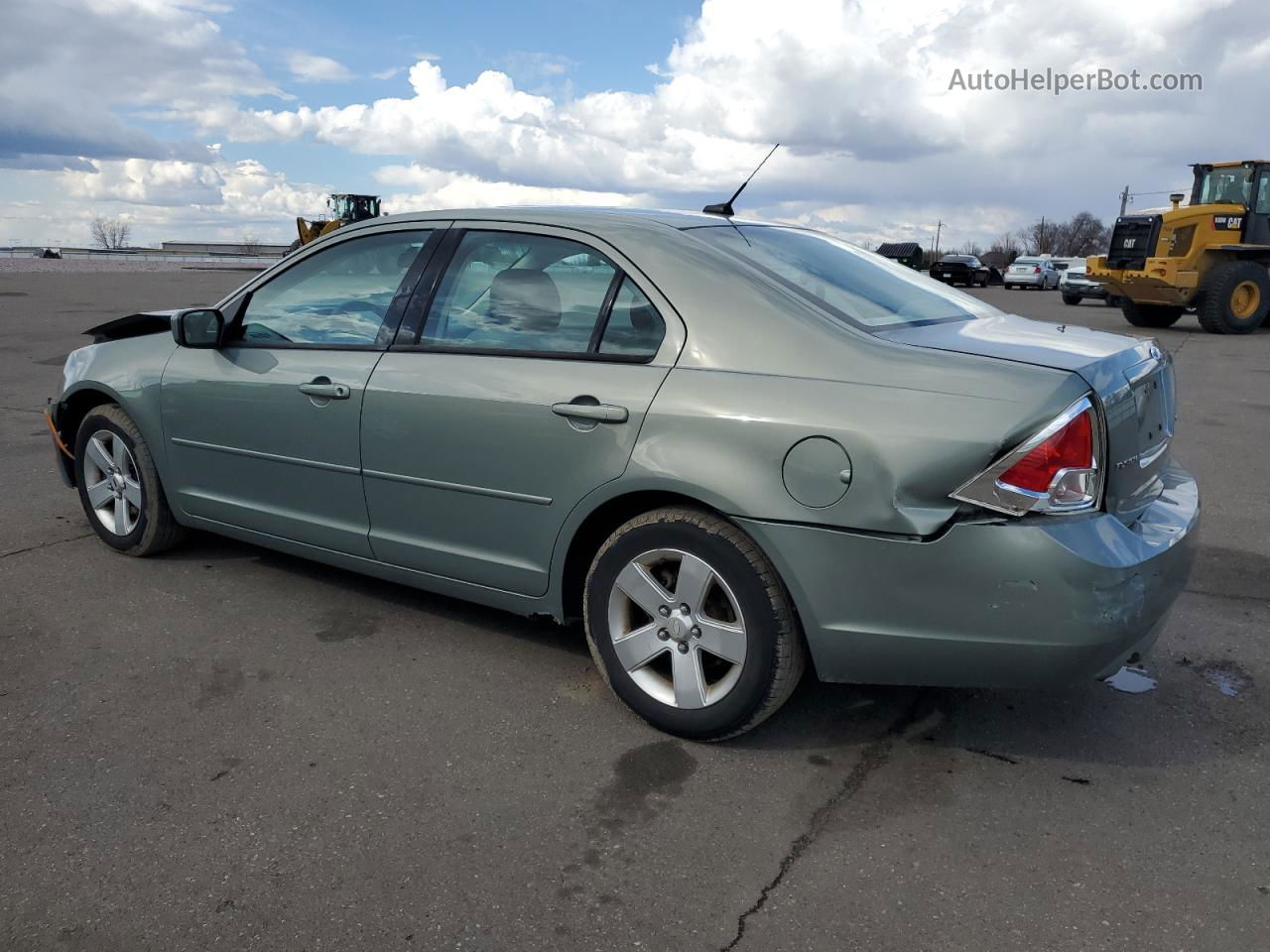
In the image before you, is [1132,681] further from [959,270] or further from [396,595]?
[959,270]

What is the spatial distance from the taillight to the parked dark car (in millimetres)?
41954

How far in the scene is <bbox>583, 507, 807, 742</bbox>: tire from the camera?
294 centimetres

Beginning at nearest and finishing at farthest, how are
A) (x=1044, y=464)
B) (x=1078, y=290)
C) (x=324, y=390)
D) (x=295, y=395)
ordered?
(x=1044, y=464), (x=324, y=390), (x=295, y=395), (x=1078, y=290)

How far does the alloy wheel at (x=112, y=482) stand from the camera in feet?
15.5

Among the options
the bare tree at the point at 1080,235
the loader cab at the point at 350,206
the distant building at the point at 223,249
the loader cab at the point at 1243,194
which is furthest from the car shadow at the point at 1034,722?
the bare tree at the point at 1080,235

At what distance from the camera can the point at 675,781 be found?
297 centimetres

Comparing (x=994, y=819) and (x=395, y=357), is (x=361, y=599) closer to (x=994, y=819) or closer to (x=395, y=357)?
(x=395, y=357)

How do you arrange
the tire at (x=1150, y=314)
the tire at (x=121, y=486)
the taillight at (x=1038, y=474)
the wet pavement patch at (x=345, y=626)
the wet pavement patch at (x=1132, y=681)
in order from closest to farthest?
the taillight at (x=1038, y=474)
the wet pavement patch at (x=1132, y=681)
the wet pavement patch at (x=345, y=626)
the tire at (x=121, y=486)
the tire at (x=1150, y=314)

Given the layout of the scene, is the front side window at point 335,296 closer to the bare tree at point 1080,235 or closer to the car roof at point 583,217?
the car roof at point 583,217

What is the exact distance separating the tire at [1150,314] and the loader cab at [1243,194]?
234cm

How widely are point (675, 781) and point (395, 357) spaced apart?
69.3 inches

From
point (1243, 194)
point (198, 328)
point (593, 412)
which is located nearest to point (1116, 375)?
point (593, 412)

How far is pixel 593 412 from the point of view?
3.16 metres

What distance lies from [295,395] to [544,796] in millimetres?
1888
